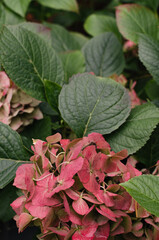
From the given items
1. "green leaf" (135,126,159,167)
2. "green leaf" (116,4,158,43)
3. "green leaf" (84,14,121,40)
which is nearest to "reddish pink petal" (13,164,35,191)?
"green leaf" (135,126,159,167)

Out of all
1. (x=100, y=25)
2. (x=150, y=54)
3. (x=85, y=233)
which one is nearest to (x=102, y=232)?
(x=85, y=233)

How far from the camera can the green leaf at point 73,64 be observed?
0.71m

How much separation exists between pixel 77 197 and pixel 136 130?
0.19m

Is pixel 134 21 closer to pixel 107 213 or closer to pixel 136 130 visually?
pixel 136 130

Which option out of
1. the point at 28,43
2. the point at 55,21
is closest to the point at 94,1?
the point at 55,21

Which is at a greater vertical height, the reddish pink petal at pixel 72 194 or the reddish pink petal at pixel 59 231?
the reddish pink petal at pixel 72 194

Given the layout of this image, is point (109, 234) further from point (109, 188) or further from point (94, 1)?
point (94, 1)

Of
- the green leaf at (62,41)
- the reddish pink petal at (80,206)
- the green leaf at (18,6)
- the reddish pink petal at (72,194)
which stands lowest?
the reddish pink petal at (80,206)

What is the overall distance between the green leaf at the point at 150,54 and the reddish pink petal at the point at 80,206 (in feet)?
1.11

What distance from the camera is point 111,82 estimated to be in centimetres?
58

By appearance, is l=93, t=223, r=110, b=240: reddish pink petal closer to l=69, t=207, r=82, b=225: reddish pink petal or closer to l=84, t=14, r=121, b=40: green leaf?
l=69, t=207, r=82, b=225: reddish pink petal

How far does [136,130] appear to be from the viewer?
0.55m

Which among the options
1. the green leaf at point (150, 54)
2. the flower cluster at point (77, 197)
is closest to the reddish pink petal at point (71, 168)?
the flower cluster at point (77, 197)

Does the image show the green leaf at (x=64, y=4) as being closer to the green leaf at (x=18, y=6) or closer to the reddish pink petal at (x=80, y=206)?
the green leaf at (x=18, y=6)
